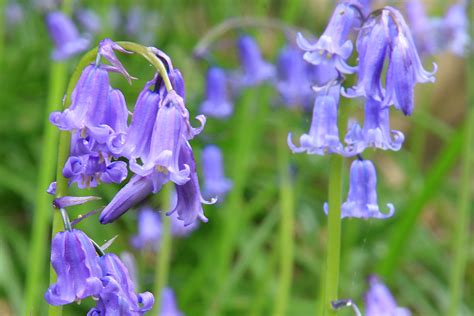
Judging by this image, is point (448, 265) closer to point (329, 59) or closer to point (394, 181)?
point (394, 181)

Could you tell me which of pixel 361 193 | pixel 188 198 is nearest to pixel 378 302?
pixel 361 193

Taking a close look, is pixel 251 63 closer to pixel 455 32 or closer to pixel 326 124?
pixel 455 32

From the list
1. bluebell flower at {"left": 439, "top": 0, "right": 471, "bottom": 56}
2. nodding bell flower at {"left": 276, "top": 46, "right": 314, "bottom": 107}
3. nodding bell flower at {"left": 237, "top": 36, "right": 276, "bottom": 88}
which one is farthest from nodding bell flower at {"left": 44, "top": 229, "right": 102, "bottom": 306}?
bluebell flower at {"left": 439, "top": 0, "right": 471, "bottom": 56}

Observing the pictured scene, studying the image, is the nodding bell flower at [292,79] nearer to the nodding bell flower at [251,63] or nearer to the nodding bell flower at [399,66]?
the nodding bell flower at [251,63]

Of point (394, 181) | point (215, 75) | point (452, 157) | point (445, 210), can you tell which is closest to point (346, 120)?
point (452, 157)

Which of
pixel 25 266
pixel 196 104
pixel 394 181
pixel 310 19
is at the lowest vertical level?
pixel 25 266

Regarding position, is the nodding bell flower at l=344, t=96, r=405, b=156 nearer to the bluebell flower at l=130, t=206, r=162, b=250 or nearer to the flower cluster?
the flower cluster
